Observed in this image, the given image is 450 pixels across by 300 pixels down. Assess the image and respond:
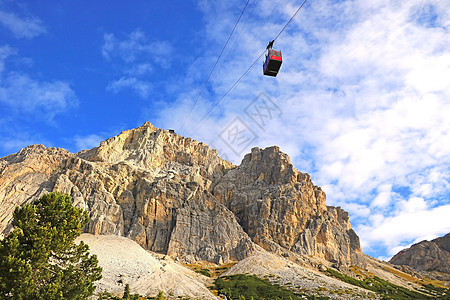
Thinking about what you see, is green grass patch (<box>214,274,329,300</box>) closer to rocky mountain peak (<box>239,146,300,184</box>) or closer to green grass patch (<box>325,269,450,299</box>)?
green grass patch (<box>325,269,450,299</box>)

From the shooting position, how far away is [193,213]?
389 ft

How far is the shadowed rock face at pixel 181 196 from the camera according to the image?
109 m

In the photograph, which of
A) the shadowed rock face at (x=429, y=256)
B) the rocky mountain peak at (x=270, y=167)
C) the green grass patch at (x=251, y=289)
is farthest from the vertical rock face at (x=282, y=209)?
the shadowed rock face at (x=429, y=256)

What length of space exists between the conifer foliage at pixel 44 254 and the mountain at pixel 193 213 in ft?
144

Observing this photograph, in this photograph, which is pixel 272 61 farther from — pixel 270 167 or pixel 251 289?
pixel 270 167

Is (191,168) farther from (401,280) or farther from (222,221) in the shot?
(401,280)

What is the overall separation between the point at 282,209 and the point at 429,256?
95074 mm

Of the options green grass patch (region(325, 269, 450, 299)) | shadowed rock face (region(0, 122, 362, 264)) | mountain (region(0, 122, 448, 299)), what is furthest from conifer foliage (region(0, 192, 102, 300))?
green grass patch (region(325, 269, 450, 299))

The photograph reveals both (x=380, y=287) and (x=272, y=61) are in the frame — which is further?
(x=380, y=287)

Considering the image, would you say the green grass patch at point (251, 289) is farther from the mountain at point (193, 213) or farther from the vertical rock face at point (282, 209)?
the vertical rock face at point (282, 209)

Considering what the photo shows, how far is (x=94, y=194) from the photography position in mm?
112500

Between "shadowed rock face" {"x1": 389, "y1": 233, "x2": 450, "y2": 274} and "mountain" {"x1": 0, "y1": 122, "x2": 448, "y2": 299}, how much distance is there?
38.5m

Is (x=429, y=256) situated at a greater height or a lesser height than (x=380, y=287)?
greater

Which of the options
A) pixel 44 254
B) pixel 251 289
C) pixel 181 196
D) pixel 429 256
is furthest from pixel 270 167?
pixel 44 254
